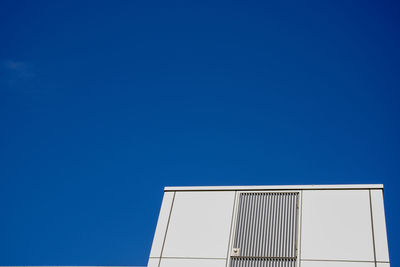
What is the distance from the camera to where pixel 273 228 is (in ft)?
45.3

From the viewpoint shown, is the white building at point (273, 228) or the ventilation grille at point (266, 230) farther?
the ventilation grille at point (266, 230)

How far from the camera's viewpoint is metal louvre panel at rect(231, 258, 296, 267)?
13.0 meters

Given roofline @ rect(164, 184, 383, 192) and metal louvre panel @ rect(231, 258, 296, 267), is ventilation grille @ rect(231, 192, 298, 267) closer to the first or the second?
metal louvre panel @ rect(231, 258, 296, 267)

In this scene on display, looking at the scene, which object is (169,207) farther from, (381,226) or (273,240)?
(381,226)

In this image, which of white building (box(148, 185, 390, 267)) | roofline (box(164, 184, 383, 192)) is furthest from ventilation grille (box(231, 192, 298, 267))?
roofline (box(164, 184, 383, 192))

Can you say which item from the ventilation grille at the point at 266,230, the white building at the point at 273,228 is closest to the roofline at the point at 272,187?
the white building at the point at 273,228

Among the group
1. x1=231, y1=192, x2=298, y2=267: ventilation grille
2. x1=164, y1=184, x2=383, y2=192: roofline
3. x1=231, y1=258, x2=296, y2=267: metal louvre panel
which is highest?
x1=164, y1=184, x2=383, y2=192: roofline

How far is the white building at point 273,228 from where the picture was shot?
12742 millimetres

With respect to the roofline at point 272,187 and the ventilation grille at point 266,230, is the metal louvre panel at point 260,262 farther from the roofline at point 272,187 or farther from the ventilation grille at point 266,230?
the roofline at point 272,187

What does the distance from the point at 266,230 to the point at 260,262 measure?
0.99m

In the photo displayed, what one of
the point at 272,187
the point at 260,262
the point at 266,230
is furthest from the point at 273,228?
the point at 272,187

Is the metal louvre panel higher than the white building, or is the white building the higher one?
the white building

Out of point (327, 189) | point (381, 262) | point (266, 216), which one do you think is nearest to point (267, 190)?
point (266, 216)

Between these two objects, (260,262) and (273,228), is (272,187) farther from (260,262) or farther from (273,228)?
(260,262)
